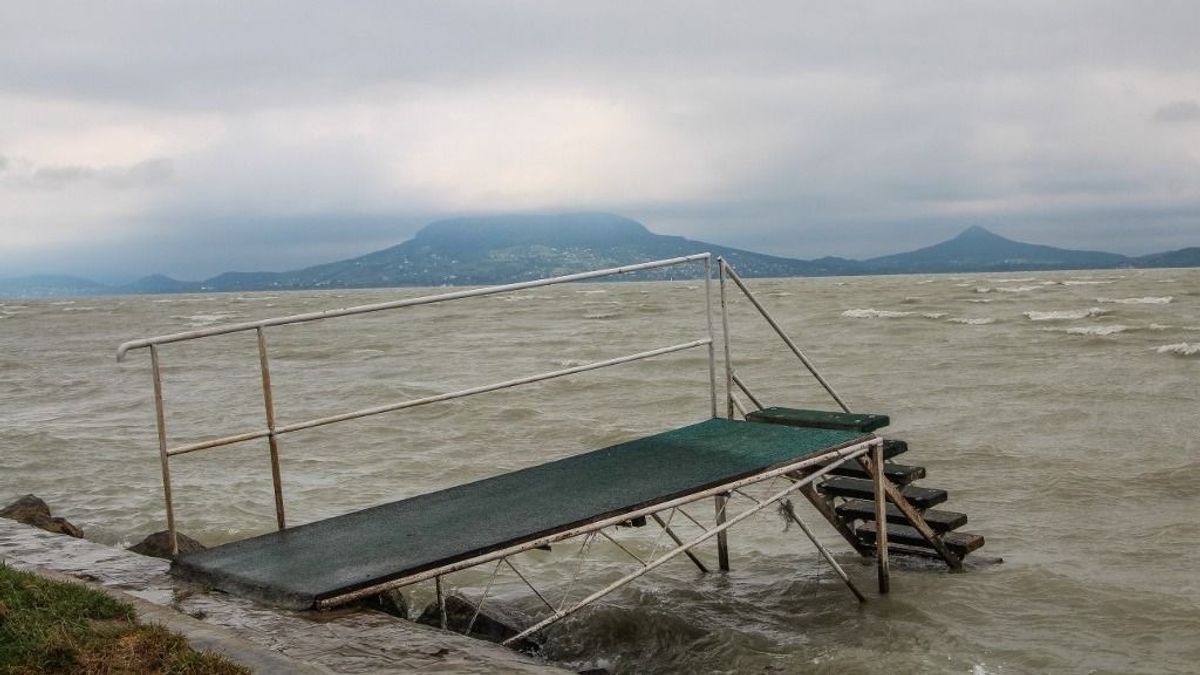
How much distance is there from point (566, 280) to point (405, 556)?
2328 millimetres

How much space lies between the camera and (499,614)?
6.38m

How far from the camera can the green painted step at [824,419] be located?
23.1 ft

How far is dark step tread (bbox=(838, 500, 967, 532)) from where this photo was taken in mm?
7922

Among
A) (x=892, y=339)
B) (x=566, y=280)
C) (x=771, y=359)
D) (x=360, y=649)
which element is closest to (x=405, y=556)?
(x=360, y=649)

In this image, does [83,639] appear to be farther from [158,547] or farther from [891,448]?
[891,448]

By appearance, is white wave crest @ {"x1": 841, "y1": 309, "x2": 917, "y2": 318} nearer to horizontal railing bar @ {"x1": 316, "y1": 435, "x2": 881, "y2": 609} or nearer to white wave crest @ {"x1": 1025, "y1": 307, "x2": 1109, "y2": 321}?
white wave crest @ {"x1": 1025, "y1": 307, "x2": 1109, "y2": 321}

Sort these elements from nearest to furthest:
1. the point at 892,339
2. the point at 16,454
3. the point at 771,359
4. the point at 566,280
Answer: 1. the point at 566,280
2. the point at 16,454
3. the point at 771,359
4. the point at 892,339

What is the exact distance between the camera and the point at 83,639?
13.7ft

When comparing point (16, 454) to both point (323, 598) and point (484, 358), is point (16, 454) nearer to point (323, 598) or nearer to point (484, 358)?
point (323, 598)

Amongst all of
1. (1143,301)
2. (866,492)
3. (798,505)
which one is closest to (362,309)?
(866,492)

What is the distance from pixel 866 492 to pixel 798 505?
317cm

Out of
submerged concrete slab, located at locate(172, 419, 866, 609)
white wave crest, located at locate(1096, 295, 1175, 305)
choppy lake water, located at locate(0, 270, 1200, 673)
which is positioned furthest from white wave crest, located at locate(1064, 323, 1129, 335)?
submerged concrete slab, located at locate(172, 419, 866, 609)

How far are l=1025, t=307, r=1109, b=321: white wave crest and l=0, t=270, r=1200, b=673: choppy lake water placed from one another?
7.97 ft

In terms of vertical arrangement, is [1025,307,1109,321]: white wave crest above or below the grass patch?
below
